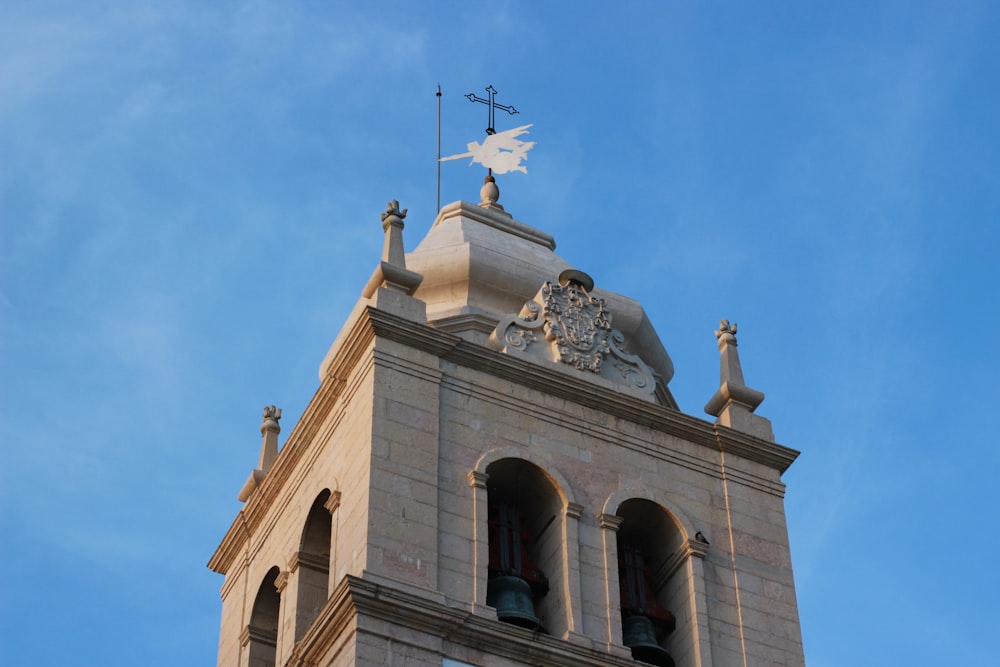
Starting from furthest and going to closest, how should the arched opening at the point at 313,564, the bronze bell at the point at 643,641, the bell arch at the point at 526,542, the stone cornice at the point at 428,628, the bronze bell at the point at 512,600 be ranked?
the arched opening at the point at 313,564, the bronze bell at the point at 643,641, the bell arch at the point at 526,542, the bronze bell at the point at 512,600, the stone cornice at the point at 428,628

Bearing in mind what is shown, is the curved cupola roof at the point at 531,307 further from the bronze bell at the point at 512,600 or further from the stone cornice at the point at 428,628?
the stone cornice at the point at 428,628

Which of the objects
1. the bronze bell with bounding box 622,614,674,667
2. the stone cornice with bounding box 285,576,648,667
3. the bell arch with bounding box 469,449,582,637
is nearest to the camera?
the stone cornice with bounding box 285,576,648,667

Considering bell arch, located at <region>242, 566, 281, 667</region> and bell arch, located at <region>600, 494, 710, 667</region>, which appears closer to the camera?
→ bell arch, located at <region>600, 494, 710, 667</region>

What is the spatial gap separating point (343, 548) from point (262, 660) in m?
4.62

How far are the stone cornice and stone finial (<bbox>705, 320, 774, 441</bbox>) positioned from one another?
658cm

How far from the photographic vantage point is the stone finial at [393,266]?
38688 millimetres

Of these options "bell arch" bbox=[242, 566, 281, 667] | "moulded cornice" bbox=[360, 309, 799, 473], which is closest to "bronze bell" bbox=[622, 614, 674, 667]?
"moulded cornice" bbox=[360, 309, 799, 473]

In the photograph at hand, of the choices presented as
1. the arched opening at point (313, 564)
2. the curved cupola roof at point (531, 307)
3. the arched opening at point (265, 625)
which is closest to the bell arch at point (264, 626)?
the arched opening at point (265, 625)

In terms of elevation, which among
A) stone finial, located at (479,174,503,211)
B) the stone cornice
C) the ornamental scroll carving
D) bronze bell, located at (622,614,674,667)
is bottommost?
the stone cornice

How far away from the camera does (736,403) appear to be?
4069 cm

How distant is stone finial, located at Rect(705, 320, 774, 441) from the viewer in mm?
40375

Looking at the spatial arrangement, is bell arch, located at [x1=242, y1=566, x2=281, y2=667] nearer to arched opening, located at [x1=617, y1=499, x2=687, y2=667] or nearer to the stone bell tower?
the stone bell tower

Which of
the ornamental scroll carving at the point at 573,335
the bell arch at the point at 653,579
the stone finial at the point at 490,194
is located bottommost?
the bell arch at the point at 653,579

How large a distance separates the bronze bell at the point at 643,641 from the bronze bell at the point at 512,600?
1615 millimetres
